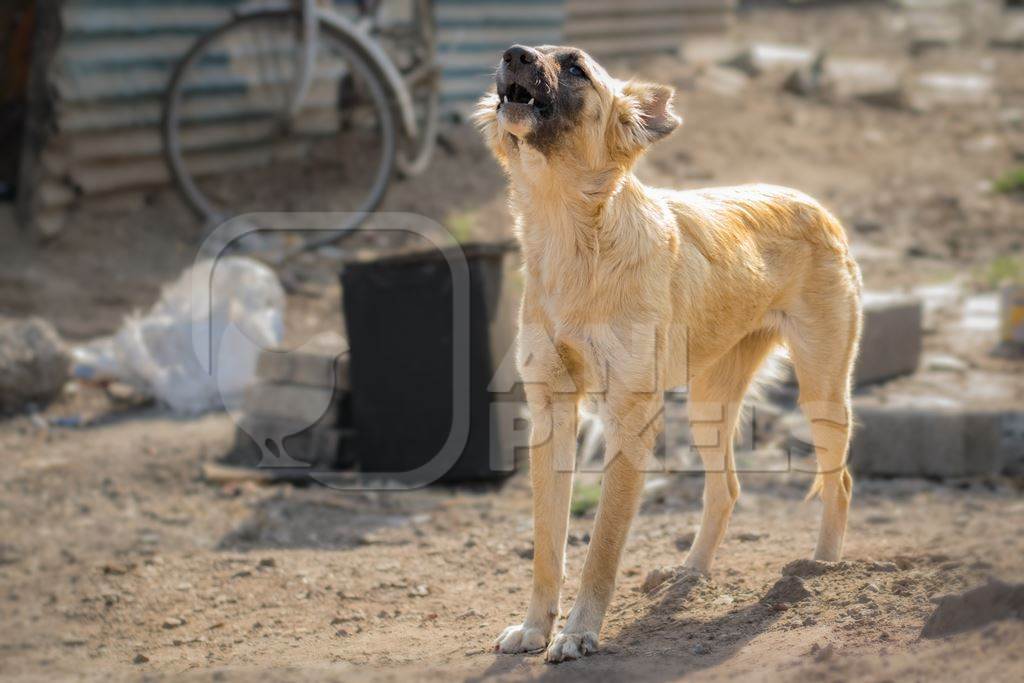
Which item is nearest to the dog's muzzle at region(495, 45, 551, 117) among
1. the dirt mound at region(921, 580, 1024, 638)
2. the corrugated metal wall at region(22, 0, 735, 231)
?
the dirt mound at region(921, 580, 1024, 638)

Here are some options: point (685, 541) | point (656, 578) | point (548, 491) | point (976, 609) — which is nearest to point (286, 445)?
point (685, 541)

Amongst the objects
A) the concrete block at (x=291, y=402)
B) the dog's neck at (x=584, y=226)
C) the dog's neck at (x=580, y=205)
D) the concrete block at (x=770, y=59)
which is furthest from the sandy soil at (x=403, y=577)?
the concrete block at (x=770, y=59)

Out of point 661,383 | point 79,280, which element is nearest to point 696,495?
point 661,383

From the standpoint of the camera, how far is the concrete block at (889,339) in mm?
7527

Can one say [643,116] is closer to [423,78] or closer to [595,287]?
[595,287]

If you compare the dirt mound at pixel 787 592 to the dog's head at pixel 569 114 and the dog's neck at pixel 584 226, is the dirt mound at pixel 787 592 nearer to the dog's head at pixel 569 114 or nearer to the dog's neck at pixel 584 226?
the dog's neck at pixel 584 226

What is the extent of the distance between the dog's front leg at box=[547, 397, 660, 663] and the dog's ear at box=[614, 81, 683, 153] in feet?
2.95

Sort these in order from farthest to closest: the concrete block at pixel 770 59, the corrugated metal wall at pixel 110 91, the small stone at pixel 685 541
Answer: the concrete block at pixel 770 59 < the corrugated metal wall at pixel 110 91 < the small stone at pixel 685 541

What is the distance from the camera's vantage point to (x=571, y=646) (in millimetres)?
3893

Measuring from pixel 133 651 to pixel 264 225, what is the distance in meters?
5.81

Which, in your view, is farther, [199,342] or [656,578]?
[199,342]

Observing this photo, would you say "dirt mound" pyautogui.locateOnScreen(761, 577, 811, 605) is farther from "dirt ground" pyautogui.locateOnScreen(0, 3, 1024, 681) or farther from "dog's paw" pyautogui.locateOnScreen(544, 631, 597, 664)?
"dog's paw" pyautogui.locateOnScreen(544, 631, 597, 664)

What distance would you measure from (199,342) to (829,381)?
4188mm

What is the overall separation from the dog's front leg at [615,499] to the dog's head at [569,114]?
0.87m
